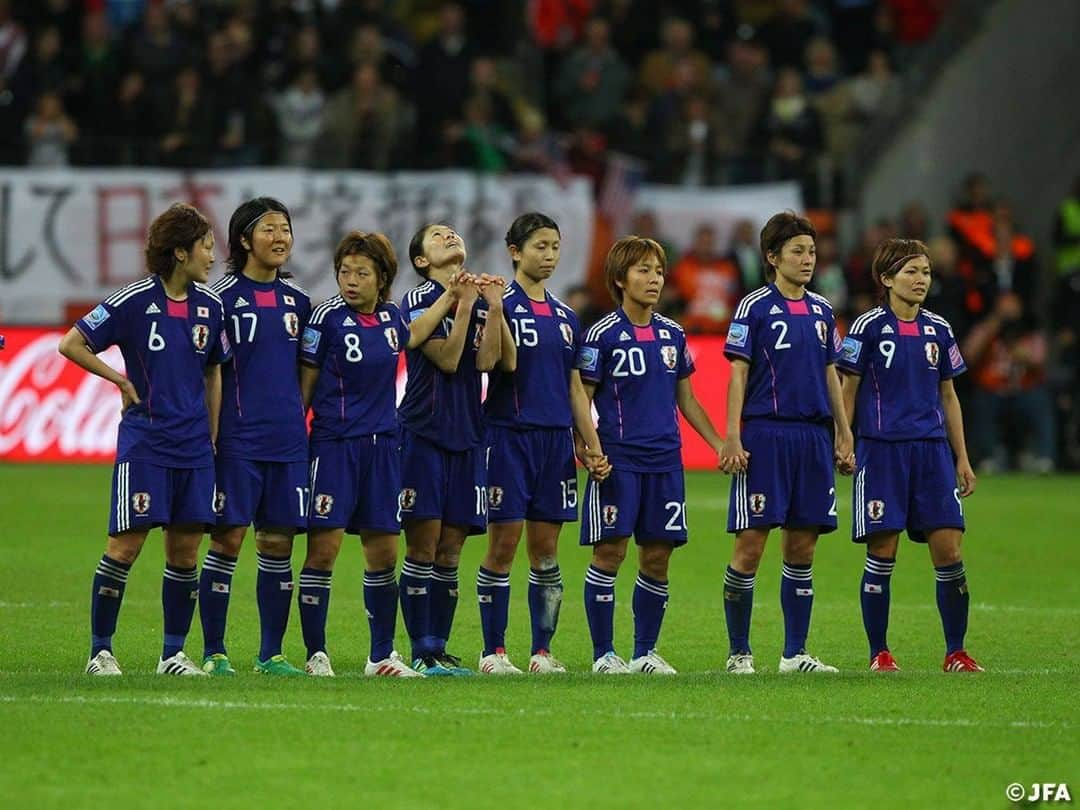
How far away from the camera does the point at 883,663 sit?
35.2 feet

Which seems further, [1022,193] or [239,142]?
[1022,193]

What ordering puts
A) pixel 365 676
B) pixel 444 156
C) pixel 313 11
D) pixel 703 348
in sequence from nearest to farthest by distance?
1. pixel 365 676
2. pixel 703 348
3. pixel 444 156
4. pixel 313 11

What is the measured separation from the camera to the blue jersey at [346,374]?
401 inches

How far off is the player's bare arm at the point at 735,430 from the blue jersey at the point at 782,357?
3.6 inches

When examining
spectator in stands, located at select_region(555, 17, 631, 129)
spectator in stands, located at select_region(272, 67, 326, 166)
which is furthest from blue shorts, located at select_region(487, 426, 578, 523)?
spectator in stands, located at select_region(555, 17, 631, 129)

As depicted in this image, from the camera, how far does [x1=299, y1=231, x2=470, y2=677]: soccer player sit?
33.3 ft

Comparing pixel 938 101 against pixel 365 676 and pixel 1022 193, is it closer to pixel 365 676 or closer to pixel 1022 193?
pixel 1022 193

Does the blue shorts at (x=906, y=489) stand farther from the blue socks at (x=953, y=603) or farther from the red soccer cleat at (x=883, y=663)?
the red soccer cleat at (x=883, y=663)

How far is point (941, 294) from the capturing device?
22469 millimetres

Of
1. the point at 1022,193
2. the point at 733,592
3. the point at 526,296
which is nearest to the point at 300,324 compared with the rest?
the point at 526,296

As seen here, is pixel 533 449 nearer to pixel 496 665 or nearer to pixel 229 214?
pixel 496 665

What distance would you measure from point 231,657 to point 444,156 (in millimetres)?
13331

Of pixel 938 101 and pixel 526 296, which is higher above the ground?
pixel 938 101

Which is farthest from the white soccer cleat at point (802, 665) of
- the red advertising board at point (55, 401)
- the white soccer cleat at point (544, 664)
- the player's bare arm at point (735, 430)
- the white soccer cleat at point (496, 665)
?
the red advertising board at point (55, 401)
